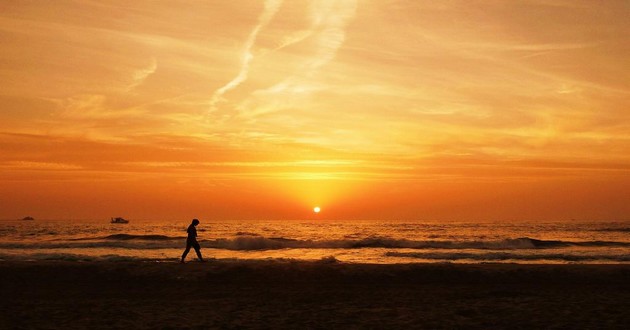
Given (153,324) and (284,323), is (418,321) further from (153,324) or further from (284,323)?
(153,324)

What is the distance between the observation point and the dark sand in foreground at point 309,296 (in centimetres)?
1265

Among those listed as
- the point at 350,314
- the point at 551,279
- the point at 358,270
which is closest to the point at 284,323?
the point at 350,314

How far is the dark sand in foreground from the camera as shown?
41.5 feet

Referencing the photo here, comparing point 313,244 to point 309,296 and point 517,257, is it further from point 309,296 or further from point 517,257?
point 309,296

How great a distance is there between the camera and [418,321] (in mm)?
12570

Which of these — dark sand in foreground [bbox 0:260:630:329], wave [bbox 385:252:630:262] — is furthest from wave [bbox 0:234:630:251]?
dark sand in foreground [bbox 0:260:630:329]

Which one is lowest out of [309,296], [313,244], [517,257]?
[309,296]

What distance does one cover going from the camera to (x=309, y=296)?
17.0 m

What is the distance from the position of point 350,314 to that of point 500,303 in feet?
15.1

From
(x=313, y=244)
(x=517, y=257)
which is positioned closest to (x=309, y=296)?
(x=517, y=257)

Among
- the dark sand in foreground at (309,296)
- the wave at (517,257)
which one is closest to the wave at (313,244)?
the wave at (517,257)

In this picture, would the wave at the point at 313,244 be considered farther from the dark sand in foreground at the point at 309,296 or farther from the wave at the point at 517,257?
the dark sand in foreground at the point at 309,296

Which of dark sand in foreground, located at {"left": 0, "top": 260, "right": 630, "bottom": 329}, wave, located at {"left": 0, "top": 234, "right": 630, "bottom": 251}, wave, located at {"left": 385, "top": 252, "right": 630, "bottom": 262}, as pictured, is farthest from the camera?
wave, located at {"left": 0, "top": 234, "right": 630, "bottom": 251}

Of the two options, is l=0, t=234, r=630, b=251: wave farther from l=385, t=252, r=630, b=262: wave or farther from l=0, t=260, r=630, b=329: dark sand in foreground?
l=0, t=260, r=630, b=329: dark sand in foreground
